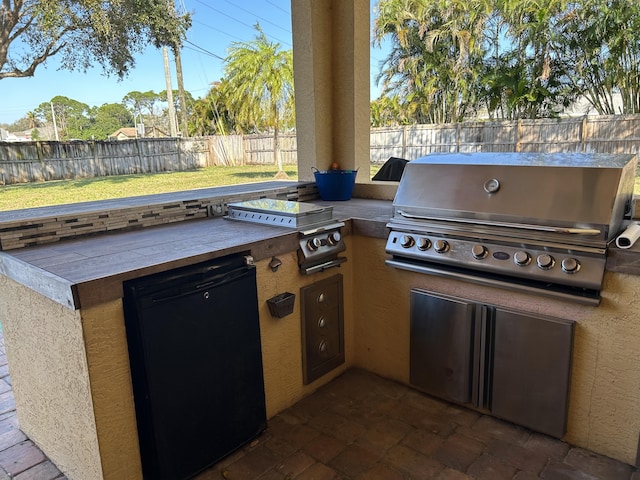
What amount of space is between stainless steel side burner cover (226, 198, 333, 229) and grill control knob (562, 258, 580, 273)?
3.38ft

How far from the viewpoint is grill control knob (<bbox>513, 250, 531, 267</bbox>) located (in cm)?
162

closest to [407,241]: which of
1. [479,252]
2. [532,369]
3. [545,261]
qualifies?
[479,252]

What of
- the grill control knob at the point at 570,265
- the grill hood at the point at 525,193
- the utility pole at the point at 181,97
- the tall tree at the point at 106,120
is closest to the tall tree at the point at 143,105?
the tall tree at the point at 106,120

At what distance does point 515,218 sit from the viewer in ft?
5.44

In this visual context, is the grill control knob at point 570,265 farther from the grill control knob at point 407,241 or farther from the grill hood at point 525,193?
the grill control knob at point 407,241

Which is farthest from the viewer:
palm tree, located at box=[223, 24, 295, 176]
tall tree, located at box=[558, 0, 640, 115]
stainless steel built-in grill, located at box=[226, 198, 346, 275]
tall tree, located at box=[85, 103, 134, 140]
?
palm tree, located at box=[223, 24, 295, 176]

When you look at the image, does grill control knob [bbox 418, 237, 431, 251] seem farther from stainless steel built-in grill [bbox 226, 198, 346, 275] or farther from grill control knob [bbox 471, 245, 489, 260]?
stainless steel built-in grill [bbox 226, 198, 346, 275]

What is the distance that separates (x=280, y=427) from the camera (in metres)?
1.88

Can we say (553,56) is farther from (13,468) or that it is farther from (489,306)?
(13,468)

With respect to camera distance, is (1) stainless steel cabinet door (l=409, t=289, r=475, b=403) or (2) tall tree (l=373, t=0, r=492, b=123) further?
(2) tall tree (l=373, t=0, r=492, b=123)

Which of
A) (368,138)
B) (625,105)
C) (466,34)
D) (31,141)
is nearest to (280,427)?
(31,141)

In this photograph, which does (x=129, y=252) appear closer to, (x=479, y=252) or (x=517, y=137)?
(x=479, y=252)

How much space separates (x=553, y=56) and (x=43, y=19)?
316cm

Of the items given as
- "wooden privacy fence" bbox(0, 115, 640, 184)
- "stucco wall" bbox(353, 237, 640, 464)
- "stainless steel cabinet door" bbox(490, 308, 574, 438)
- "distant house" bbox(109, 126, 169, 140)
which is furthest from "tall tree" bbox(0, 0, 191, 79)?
"stainless steel cabinet door" bbox(490, 308, 574, 438)
